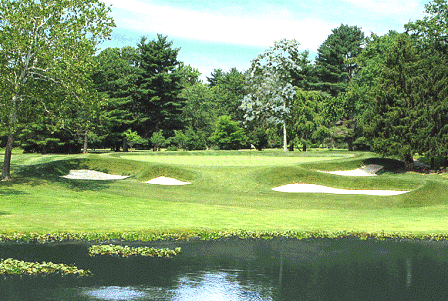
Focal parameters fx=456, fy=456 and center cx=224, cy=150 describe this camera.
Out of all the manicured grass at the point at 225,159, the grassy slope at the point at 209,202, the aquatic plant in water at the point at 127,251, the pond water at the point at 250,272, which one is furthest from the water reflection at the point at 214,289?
the manicured grass at the point at 225,159

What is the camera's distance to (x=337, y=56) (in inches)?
3649

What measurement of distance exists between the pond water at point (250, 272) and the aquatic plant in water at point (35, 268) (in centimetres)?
35

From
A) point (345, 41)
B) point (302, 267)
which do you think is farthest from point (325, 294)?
point (345, 41)

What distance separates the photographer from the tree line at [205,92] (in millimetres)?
28422

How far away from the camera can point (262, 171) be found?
3378 centimetres

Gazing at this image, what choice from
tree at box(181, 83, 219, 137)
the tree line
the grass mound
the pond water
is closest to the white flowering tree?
the tree line

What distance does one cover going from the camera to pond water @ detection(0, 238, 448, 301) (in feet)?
34.4

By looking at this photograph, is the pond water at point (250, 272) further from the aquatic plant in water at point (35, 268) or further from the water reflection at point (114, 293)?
the aquatic plant in water at point (35, 268)

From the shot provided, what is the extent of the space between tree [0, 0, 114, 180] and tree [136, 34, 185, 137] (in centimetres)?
4685

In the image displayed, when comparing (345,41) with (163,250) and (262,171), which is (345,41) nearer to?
(262,171)

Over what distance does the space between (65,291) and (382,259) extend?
9172 millimetres

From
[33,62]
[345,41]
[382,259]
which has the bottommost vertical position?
[382,259]

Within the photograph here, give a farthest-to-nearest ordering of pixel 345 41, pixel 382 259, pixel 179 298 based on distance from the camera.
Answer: pixel 345 41, pixel 382 259, pixel 179 298

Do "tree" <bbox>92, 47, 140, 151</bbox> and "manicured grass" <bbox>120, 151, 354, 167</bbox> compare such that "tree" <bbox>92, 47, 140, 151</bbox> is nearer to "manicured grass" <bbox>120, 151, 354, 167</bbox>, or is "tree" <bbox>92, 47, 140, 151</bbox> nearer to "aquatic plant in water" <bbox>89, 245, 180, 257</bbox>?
"manicured grass" <bbox>120, 151, 354, 167</bbox>
